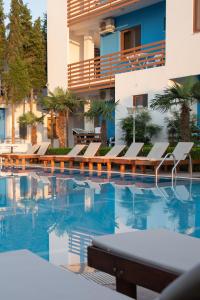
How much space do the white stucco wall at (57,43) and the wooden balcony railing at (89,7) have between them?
0.60m

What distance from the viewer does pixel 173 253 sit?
2.72 m

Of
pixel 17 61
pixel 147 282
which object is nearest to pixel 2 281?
pixel 147 282

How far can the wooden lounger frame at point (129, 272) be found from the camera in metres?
2.53

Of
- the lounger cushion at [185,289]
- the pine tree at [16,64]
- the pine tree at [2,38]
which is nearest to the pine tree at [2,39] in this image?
the pine tree at [2,38]

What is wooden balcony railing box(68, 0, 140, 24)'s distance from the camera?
69.1ft

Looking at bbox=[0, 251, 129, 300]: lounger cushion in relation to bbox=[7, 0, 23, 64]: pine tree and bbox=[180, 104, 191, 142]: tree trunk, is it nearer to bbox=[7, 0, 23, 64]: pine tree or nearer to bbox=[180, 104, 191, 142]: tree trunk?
bbox=[180, 104, 191, 142]: tree trunk

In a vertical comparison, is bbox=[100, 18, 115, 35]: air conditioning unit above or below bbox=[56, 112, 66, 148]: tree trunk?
above

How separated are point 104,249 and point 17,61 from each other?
91.4 ft

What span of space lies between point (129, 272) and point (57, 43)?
23.9 m

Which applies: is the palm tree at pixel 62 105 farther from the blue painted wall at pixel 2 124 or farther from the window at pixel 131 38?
the blue painted wall at pixel 2 124

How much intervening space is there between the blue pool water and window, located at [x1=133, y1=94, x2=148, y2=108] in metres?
6.98

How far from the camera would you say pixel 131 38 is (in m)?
22.7

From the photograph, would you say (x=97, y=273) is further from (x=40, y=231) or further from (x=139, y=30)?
(x=139, y=30)

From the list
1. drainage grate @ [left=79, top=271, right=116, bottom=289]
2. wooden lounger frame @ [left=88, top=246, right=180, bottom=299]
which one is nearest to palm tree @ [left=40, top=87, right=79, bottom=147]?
drainage grate @ [left=79, top=271, right=116, bottom=289]
